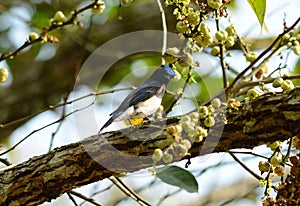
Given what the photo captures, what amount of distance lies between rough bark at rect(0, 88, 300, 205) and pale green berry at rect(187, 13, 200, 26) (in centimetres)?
23

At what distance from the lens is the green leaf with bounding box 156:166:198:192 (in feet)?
4.56

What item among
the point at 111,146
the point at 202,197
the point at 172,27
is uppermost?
the point at 172,27

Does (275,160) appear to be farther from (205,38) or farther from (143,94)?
(143,94)

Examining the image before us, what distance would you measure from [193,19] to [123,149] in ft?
1.16

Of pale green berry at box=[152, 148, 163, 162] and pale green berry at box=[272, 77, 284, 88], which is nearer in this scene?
pale green berry at box=[152, 148, 163, 162]

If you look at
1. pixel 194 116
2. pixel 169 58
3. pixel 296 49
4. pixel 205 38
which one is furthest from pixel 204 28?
pixel 296 49

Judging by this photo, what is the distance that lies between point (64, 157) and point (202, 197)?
1.97 m

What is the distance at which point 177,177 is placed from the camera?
4.68 ft

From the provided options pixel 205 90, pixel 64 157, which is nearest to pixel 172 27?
pixel 205 90

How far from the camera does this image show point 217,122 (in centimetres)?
146

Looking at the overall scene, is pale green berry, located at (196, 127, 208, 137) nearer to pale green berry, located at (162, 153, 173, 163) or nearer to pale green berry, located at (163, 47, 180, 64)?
pale green berry, located at (162, 153, 173, 163)

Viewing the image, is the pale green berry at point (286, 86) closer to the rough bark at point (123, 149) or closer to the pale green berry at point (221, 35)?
the rough bark at point (123, 149)

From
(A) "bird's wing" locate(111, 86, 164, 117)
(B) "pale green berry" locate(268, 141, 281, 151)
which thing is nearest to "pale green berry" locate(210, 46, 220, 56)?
(A) "bird's wing" locate(111, 86, 164, 117)

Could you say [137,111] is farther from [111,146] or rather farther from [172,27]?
[172,27]
